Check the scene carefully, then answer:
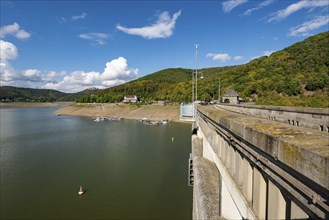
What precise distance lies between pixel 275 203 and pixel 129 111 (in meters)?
88.7

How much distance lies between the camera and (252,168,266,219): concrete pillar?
3.71 metres

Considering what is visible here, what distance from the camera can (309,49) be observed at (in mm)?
60688

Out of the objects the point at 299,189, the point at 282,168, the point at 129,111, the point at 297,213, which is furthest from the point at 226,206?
the point at 129,111

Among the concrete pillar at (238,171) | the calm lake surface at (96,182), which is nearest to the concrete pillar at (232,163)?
the concrete pillar at (238,171)

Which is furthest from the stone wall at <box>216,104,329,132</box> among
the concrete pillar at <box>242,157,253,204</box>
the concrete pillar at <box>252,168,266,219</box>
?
the concrete pillar at <box>252,168,266,219</box>

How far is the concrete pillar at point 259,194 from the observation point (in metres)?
3.71

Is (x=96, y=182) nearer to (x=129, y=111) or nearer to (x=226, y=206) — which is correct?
(x=226, y=206)

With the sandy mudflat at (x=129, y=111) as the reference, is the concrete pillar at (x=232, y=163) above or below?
A: above

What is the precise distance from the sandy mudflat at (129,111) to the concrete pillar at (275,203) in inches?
2698

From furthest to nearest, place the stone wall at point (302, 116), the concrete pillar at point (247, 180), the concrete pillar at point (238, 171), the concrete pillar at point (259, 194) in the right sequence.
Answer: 1. the stone wall at point (302, 116)
2. the concrete pillar at point (238, 171)
3. the concrete pillar at point (247, 180)
4. the concrete pillar at point (259, 194)

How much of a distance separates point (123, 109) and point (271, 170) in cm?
9316

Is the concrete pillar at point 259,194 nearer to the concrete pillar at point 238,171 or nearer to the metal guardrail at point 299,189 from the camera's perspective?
the metal guardrail at point 299,189

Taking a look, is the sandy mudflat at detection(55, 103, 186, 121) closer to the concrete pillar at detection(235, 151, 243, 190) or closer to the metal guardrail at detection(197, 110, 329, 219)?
the concrete pillar at detection(235, 151, 243, 190)

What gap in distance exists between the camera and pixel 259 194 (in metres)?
3.78
